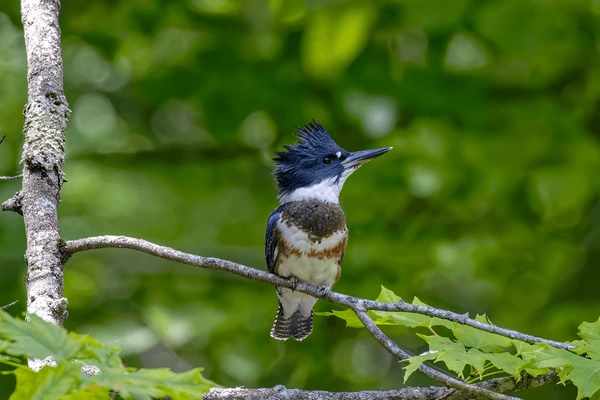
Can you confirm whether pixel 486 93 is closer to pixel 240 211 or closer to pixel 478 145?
pixel 478 145

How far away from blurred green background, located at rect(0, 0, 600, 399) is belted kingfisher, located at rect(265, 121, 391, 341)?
3.50 ft

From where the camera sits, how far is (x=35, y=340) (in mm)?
1720

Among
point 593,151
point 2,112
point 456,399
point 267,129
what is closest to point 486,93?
point 593,151

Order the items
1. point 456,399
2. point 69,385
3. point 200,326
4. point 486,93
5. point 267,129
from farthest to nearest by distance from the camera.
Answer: point 267,129
point 486,93
point 200,326
point 456,399
point 69,385

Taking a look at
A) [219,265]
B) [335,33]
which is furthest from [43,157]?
[335,33]

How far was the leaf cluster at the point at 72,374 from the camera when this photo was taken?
1.68 m

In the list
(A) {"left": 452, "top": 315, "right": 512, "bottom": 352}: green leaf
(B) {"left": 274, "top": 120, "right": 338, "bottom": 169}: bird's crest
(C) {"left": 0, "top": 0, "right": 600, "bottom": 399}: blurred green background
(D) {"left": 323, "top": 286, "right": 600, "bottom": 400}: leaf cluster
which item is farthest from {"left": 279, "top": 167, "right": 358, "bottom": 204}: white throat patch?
(A) {"left": 452, "top": 315, "right": 512, "bottom": 352}: green leaf

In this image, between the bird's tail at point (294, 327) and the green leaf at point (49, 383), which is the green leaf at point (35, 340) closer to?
the green leaf at point (49, 383)

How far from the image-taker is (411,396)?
2.74 meters

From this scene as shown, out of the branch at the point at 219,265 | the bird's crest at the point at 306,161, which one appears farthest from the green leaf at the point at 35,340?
the bird's crest at the point at 306,161

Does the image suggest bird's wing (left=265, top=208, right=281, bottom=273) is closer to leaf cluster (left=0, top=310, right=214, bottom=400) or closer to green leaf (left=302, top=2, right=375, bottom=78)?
green leaf (left=302, top=2, right=375, bottom=78)

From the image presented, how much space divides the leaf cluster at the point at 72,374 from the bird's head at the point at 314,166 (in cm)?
265

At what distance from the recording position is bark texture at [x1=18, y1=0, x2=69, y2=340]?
94.5 inches

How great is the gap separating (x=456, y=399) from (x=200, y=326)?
3190 millimetres
